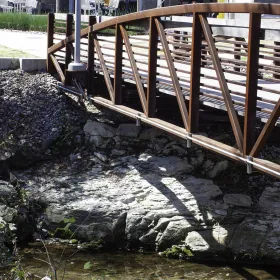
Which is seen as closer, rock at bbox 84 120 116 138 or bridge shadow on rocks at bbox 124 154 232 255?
bridge shadow on rocks at bbox 124 154 232 255

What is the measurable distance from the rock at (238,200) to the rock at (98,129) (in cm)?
255

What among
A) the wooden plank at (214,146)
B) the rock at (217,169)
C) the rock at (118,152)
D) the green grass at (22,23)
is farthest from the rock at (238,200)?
the green grass at (22,23)

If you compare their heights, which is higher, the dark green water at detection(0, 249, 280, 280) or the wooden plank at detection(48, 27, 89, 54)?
the wooden plank at detection(48, 27, 89, 54)

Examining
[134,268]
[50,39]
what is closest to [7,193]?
[134,268]

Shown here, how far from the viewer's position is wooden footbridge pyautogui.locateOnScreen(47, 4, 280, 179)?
355 inches

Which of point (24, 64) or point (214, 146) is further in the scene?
point (24, 64)

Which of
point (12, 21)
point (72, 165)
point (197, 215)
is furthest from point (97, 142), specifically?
point (12, 21)

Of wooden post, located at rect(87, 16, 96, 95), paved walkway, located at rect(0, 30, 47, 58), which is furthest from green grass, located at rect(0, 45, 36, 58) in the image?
wooden post, located at rect(87, 16, 96, 95)

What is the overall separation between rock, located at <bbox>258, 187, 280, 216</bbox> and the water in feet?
3.15

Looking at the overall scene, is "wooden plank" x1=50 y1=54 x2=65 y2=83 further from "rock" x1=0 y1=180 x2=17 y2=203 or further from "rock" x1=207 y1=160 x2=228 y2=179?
"rock" x1=207 y1=160 x2=228 y2=179

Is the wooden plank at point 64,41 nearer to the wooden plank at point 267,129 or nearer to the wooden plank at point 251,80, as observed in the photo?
the wooden plank at point 251,80

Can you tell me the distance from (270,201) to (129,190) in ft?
7.02

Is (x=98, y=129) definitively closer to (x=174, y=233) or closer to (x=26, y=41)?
(x=174, y=233)

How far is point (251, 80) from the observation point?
9008mm
